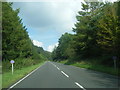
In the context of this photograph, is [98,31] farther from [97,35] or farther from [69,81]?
[69,81]

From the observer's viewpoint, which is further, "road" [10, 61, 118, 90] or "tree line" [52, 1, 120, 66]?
"tree line" [52, 1, 120, 66]

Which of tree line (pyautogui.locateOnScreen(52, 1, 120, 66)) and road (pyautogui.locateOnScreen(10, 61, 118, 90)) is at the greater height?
tree line (pyautogui.locateOnScreen(52, 1, 120, 66))

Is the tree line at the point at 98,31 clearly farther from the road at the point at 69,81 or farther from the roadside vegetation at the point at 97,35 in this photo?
the road at the point at 69,81

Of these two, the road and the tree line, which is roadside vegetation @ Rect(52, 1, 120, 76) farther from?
the road

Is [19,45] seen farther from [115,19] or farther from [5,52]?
[115,19]

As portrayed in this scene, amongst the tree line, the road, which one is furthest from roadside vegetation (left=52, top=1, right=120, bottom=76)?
the road

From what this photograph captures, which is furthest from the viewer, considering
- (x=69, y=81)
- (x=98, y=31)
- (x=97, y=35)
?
(x=97, y=35)

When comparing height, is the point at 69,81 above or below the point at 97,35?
below

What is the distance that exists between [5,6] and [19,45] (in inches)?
509

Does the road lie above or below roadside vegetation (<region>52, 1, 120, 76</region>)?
below

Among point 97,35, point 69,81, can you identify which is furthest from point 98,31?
point 69,81

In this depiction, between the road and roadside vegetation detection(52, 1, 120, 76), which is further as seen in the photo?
roadside vegetation detection(52, 1, 120, 76)

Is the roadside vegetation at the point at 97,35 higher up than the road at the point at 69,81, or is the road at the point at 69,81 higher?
the roadside vegetation at the point at 97,35

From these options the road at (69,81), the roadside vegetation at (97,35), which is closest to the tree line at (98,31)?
the roadside vegetation at (97,35)
